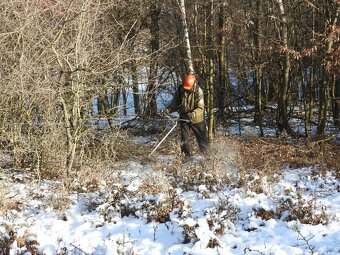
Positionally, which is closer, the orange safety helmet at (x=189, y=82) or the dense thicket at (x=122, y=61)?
the dense thicket at (x=122, y=61)

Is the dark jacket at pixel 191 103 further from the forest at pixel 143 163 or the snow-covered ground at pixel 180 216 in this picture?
the snow-covered ground at pixel 180 216

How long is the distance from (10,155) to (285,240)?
6383 millimetres

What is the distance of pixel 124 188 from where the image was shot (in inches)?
267

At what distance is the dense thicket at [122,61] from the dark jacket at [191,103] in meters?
1.13

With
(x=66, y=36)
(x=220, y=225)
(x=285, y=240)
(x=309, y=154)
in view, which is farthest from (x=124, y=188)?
(x=309, y=154)

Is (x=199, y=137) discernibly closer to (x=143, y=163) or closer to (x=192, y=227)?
(x=143, y=163)

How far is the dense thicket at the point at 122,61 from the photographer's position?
7.64 metres

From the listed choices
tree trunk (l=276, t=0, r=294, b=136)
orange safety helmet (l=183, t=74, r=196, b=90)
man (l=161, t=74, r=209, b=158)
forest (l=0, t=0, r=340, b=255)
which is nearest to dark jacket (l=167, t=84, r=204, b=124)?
man (l=161, t=74, r=209, b=158)

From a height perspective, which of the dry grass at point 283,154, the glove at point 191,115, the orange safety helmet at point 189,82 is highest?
the orange safety helmet at point 189,82

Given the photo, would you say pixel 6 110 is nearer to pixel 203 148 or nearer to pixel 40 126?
pixel 40 126

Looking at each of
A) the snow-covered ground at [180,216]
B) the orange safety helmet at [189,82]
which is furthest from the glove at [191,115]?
the snow-covered ground at [180,216]

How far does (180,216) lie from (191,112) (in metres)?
3.87

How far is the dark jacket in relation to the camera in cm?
927

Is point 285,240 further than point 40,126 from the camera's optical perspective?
No
